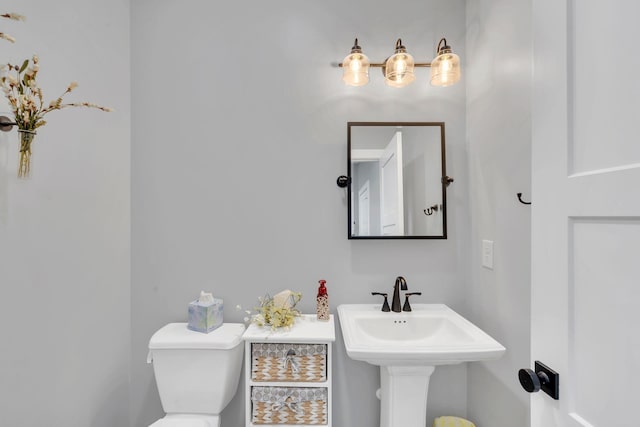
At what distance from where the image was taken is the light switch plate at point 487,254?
139 cm

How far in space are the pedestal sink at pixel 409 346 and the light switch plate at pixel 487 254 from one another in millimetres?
279

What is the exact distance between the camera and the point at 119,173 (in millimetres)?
1568

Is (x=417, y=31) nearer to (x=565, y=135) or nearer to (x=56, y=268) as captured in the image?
(x=565, y=135)

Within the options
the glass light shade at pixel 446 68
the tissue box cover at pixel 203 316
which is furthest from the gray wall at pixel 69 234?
the glass light shade at pixel 446 68

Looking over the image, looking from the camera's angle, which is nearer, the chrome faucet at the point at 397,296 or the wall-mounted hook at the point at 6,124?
the wall-mounted hook at the point at 6,124

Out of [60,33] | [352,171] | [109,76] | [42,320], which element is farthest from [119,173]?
[352,171]

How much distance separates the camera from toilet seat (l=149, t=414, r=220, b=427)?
4.39 ft

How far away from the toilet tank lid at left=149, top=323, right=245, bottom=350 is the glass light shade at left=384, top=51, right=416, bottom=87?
56.1 inches

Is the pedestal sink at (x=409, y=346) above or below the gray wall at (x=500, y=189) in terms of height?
below

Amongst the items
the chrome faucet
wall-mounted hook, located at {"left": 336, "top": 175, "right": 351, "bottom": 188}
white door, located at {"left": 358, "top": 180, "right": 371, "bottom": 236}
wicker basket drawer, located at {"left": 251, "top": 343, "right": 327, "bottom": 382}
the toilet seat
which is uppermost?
wall-mounted hook, located at {"left": 336, "top": 175, "right": 351, "bottom": 188}

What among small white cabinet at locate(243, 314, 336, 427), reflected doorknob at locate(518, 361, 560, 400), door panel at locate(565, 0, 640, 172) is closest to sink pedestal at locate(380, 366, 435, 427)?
small white cabinet at locate(243, 314, 336, 427)

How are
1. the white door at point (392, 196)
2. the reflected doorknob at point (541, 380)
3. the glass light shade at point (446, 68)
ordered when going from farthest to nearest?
the white door at point (392, 196)
the glass light shade at point (446, 68)
the reflected doorknob at point (541, 380)

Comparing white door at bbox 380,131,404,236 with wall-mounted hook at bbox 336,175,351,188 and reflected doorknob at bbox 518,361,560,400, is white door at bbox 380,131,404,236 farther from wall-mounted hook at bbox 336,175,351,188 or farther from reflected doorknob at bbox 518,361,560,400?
reflected doorknob at bbox 518,361,560,400

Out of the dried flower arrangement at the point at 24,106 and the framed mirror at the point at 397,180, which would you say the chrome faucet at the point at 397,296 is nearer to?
the framed mirror at the point at 397,180
